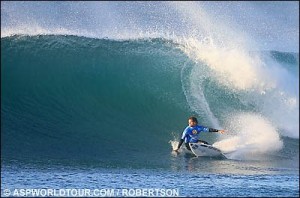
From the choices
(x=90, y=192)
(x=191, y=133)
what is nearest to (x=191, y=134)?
(x=191, y=133)

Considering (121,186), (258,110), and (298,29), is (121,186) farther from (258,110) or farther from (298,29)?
(298,29)

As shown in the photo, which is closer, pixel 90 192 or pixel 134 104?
pixel 90 192

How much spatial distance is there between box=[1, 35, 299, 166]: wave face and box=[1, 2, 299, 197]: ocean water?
0.08 ft

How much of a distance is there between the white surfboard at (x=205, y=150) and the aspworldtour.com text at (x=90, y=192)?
3.09 metres

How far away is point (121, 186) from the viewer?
332 inches

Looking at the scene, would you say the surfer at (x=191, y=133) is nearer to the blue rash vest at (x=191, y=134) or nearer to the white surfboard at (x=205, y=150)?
the blue rash vest at (x=191, y=134)

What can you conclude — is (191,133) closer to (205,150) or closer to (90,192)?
(205,150)

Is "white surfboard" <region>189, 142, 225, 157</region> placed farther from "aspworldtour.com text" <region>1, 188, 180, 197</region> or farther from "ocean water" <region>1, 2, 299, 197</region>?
"aspworldtour.com text" <region>1, 188, 180, 197</region>

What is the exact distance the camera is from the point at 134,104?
13875 millimetres

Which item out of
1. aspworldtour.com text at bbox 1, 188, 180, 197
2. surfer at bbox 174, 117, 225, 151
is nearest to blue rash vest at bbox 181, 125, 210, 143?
surfer at bbox 174, 117, 225, 151

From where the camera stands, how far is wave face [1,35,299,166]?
11516 millimetres

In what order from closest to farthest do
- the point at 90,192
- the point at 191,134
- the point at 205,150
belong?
1. the point at 90,192
2. the point at 205,150
3. the point at 191,134

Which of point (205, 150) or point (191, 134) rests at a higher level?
point (191, 134)

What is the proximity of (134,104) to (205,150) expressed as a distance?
114 inches
